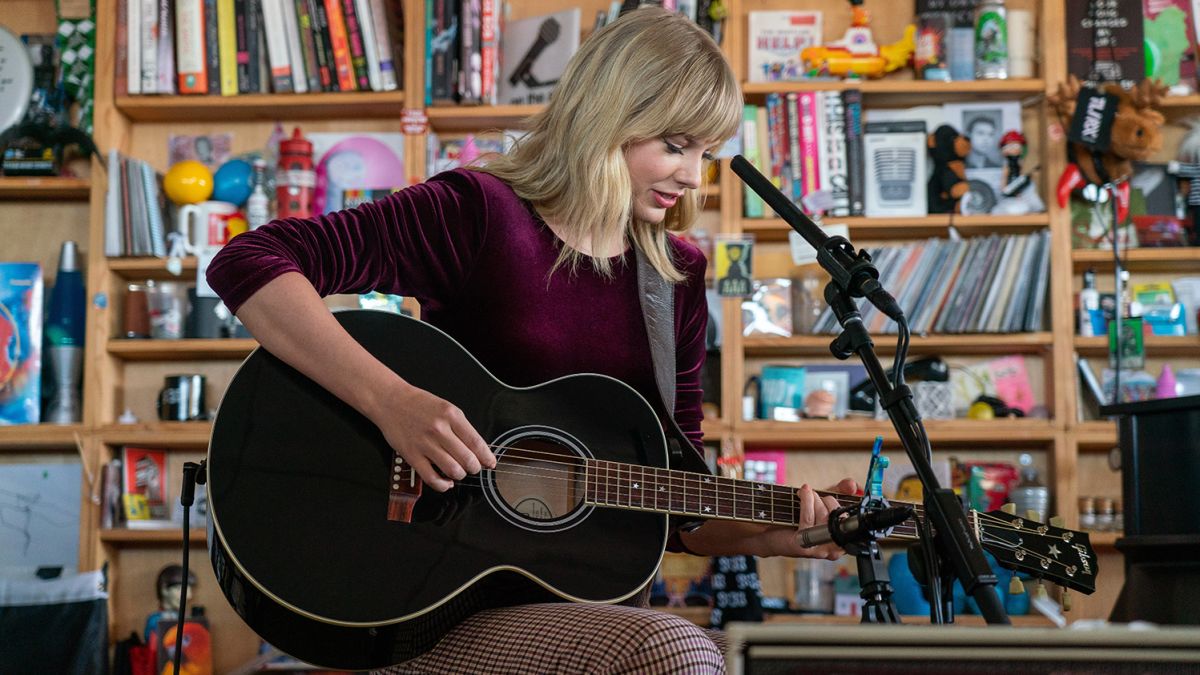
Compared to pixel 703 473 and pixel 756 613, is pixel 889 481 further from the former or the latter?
pixel 703 473

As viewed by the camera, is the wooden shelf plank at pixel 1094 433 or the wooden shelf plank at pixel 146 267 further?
the wooden shelf plank at pixel 146 267

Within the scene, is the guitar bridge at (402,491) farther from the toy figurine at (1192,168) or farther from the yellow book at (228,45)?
the toy figurine at (1192,168)

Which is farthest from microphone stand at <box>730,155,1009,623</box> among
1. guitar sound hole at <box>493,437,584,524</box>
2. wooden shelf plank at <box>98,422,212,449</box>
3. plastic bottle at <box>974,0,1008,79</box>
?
wooden shelf plank at <box>98,422,212,449</box>

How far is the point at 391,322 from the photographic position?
158 cm

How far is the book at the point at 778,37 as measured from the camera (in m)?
3.61

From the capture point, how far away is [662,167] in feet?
5.80

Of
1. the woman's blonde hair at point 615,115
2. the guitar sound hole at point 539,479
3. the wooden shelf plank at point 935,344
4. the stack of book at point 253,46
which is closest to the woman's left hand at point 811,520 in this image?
the guitar sound hole at point 539,479

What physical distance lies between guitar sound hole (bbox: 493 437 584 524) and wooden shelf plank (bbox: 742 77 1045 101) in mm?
2112

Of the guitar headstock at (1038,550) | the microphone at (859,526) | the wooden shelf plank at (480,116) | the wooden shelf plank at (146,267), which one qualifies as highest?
the wooden shelf plank at (480,116)

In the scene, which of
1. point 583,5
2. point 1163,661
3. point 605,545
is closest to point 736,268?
point 583,5

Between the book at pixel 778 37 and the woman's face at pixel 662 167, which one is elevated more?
the book at pixel 778 37

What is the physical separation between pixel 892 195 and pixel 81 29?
247 cm

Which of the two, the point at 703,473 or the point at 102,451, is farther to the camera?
the point at 102,451

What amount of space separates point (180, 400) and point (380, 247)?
7.01 feet
